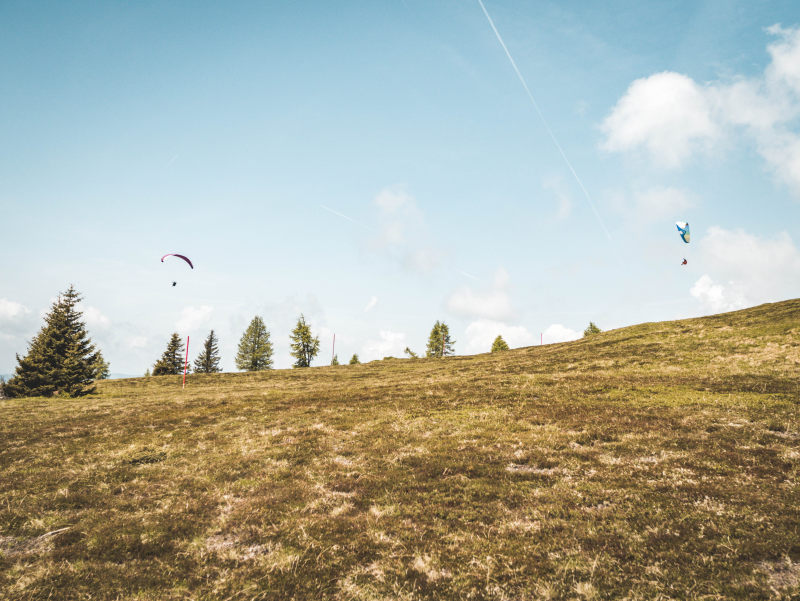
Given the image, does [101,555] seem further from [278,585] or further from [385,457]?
[385,457]

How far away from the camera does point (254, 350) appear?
343 ft

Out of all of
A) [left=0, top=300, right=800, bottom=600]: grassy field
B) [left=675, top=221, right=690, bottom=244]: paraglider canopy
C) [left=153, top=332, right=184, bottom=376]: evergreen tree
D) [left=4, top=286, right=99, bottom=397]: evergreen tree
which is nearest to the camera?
[left=0, top=300, right=800, bottom=600]: grassy field

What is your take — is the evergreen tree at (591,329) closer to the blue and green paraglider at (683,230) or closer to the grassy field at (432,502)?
the blue and green paraglider at (683,230)

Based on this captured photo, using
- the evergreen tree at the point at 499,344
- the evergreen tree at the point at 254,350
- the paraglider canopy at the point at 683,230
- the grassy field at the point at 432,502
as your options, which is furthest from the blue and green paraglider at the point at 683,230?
the evergreen tree at the point at 254,350

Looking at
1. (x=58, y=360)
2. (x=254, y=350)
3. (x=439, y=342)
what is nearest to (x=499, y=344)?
(x=439, y=342)

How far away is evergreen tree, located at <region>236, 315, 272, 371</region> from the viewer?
340 feet

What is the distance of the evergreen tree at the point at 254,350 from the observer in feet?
340

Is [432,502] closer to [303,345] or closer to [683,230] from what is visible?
[683,230]

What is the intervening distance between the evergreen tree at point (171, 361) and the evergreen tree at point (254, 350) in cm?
1395

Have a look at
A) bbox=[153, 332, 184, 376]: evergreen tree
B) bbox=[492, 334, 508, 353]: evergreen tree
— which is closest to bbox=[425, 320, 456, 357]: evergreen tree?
bbox=[492, 334, 508, 353]: evergreen tree

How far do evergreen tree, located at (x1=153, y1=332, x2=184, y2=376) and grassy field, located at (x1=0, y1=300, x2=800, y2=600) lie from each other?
259ft

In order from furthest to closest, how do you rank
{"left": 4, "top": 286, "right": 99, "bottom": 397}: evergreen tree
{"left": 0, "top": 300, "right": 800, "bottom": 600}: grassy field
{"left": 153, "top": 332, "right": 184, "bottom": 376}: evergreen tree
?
{"left": 153, "top": 332, "right": 184, "bottom": 376}: evergreen tree < {"left": 4, "top": 286, "right": 99, "bottom": 397}: evergreen tree < {"left": 0, "top": 300, "right": 800, "bottom": 600}: grassy field

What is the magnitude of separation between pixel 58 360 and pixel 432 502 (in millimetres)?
64520

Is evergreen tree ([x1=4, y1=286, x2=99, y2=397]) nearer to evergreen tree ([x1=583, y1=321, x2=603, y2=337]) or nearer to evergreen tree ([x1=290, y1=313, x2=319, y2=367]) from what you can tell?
evergreen tree ([x1=290, y1=313, x2=319, y2=367])
